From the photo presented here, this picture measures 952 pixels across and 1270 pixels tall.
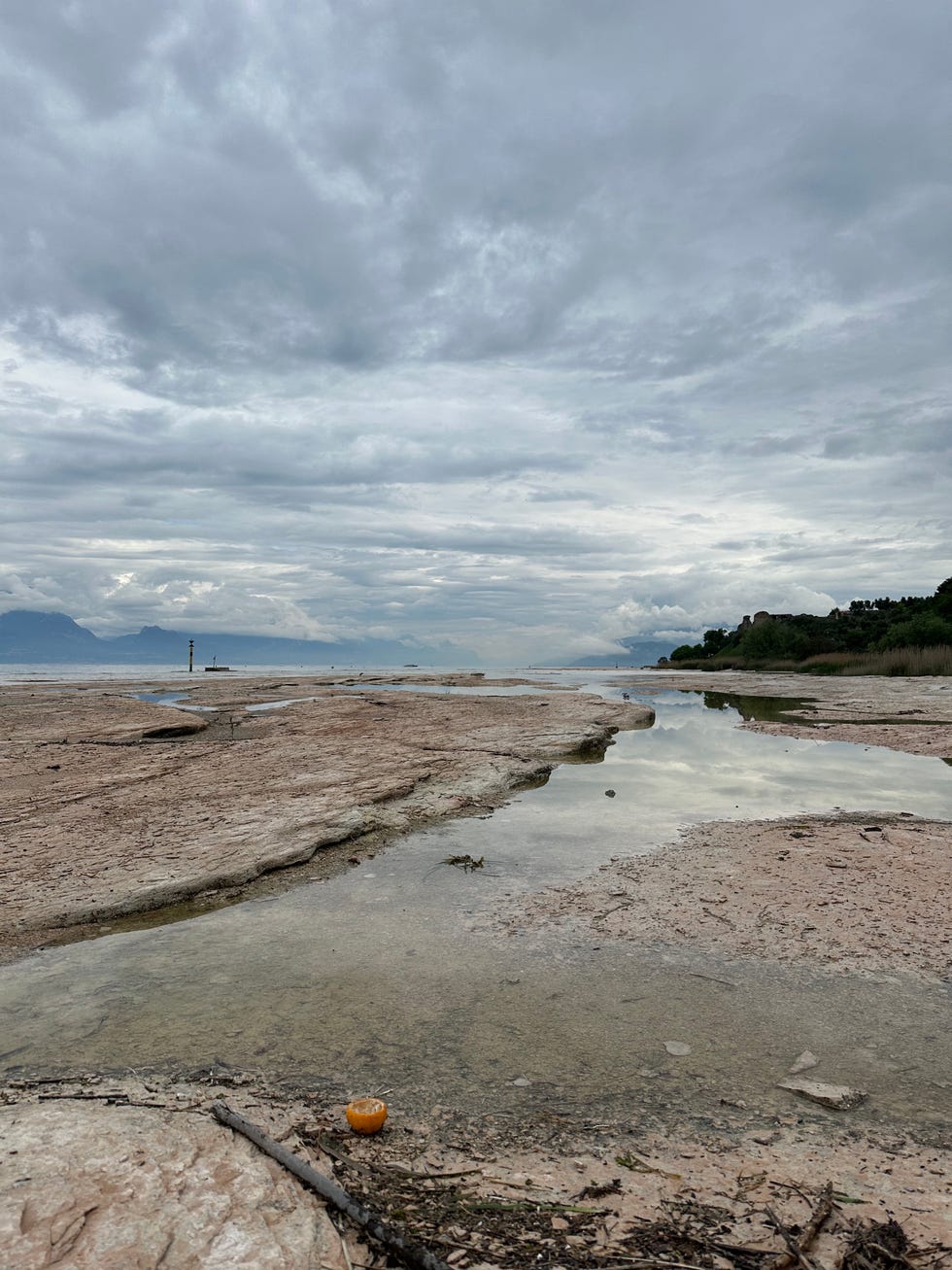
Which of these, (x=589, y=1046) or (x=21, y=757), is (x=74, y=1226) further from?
(x=21, y=757)

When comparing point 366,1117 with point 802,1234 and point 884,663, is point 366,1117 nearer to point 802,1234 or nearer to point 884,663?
point 802,1234

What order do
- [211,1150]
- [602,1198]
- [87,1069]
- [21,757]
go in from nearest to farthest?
[602,1198] < [211,1150] < [87,1069] < [21,757]

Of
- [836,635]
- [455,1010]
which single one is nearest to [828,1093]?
[455,1010]

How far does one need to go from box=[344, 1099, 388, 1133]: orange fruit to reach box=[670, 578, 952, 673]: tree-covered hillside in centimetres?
4635

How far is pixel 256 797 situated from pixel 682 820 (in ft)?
17.6

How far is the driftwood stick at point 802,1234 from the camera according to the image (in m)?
2.17

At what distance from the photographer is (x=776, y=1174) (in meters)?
2.66

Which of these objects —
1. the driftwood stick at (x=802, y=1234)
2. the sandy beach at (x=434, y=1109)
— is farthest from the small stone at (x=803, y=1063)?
the driftwood stick at (x=802, y=1234)

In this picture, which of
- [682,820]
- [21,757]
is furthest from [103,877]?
[21,757]

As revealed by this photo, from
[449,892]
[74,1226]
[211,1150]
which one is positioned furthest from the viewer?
[449,892]

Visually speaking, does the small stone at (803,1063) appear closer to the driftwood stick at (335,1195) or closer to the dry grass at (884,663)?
the driftwood stick at (335,1195)

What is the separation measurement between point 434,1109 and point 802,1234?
150 cm

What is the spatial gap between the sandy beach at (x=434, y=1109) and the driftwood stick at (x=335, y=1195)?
4cm

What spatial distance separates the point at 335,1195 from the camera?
243 cm
